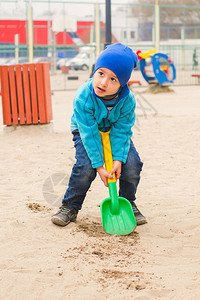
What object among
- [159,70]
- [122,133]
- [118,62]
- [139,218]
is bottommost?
[139,218]

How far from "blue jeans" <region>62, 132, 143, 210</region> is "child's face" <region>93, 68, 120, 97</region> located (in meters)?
0.40

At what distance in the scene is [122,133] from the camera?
9.27 feet

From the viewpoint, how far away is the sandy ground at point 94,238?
2.07 m

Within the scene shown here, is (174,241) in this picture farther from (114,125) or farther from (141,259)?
(114,125)

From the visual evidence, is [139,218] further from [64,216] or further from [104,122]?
[104,122]

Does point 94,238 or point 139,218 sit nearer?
point 94,238

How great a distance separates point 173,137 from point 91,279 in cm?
435

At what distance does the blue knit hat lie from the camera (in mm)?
2615

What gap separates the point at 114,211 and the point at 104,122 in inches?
22.3

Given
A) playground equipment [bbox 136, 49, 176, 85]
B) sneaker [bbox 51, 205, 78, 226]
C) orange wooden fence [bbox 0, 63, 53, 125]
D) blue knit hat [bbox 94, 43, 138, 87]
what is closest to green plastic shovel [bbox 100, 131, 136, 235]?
sneaker [bbox 51, 205, 78, 226]

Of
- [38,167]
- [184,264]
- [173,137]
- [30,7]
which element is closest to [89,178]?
[184,264]

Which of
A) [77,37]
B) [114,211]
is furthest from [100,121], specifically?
[77,37]

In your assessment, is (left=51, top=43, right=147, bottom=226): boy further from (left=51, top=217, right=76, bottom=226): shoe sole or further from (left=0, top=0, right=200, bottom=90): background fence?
(left=0, top=0, right=200, bottom=90): background fence

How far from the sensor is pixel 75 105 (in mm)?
2785
